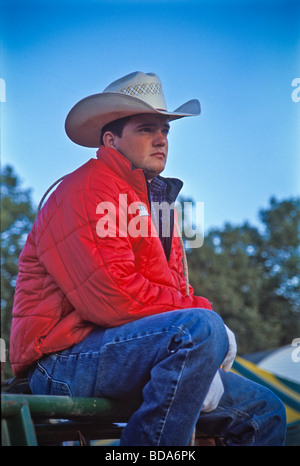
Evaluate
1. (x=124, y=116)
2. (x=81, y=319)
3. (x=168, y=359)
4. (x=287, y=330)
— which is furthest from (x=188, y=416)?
(x=287, y=330)

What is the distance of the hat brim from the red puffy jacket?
274mm

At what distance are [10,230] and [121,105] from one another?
34.2ft

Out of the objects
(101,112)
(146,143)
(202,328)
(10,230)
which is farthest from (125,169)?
(10,230)

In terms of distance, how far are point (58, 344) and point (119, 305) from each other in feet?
0.79

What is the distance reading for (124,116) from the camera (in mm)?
2033

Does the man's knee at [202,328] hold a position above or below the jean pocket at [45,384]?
above

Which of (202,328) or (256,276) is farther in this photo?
→ (256,276)

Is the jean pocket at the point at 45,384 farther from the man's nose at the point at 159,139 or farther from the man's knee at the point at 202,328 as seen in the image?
the man's nose at the point at 159,139

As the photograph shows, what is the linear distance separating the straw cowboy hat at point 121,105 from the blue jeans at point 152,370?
83 centimetres

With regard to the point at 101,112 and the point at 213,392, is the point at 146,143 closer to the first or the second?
the point at 101,112

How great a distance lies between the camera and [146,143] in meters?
2.00

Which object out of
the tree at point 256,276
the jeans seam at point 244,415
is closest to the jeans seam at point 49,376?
the jeans seam at point 244,415

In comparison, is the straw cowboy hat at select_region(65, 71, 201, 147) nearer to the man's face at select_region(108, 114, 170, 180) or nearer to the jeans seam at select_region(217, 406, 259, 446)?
the man's face at select_region(108, 114, 170, 180)

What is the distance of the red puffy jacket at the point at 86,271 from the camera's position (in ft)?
5.08
